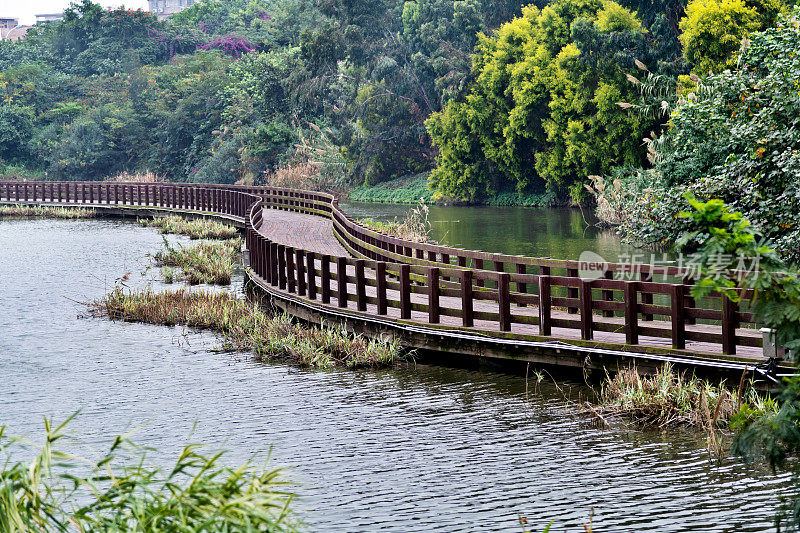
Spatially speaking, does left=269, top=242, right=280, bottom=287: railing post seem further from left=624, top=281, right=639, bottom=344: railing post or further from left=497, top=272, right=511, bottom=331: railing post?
left=624, top=281, right=639, bottom=344: railing post

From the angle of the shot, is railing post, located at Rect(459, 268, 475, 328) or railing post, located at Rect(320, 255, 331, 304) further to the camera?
railing post, located at Rect(320, 255, 331, 304)

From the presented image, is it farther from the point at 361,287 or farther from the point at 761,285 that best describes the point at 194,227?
the point at 761,285

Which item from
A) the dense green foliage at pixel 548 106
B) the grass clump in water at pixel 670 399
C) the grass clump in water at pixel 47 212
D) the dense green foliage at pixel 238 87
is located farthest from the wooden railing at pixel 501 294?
the dense green foliage at pixel 238 87

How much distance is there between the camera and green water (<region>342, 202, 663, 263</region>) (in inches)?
1229

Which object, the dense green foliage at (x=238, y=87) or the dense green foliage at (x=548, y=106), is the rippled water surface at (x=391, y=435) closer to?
the dense green foliage at (x=548, y=106)

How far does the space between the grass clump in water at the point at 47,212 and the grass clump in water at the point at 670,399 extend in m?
41.3

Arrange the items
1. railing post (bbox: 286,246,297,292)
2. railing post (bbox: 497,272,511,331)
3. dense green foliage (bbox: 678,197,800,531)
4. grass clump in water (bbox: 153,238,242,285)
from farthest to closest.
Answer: grass clump in water (bbox: 153,238,242,285) → railing post (bbox: 286,246,297,292) → railing post (bbox: 497,272,511,331) → dense green foliage (bbox: 678,197,800,531)

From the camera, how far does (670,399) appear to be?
11461mm

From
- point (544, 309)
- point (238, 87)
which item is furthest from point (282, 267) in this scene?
point (238, 87)

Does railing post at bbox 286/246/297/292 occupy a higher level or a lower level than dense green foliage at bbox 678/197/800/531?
lower

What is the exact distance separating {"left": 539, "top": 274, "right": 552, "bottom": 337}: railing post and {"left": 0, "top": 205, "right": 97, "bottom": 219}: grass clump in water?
39.3 metres

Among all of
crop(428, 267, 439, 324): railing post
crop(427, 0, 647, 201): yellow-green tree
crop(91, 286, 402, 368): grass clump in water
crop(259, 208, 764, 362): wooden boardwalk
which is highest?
crop(427, 0, 647, 201): yellow-green tree

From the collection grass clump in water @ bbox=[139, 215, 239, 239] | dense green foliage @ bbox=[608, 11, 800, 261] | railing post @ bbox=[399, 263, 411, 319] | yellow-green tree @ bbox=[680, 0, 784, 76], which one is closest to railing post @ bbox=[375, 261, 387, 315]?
railing post @ bbox=[399, 263, 411, 319]

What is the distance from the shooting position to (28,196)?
55969mm
